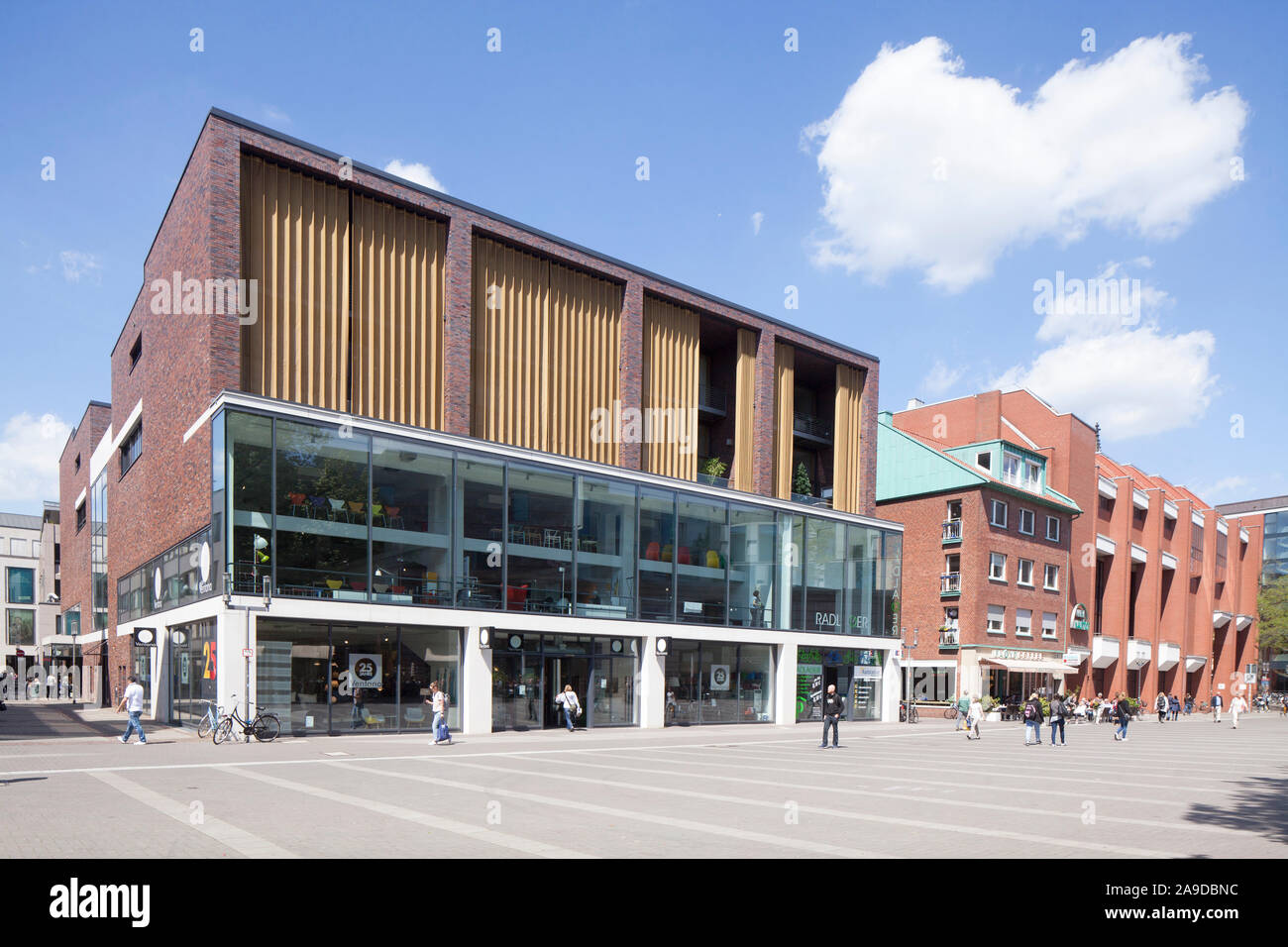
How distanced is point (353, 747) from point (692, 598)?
49.6 feet

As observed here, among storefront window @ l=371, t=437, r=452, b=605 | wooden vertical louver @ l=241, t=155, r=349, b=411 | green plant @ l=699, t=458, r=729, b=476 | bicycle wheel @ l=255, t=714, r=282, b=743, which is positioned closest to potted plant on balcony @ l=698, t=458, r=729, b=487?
green plant @ l=699, t=458, r=729, b=476

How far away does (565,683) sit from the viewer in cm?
3158

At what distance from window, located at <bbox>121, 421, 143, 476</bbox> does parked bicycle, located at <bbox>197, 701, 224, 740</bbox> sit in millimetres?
17303

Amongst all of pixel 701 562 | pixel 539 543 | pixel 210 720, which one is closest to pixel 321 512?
A: pixel 210 720

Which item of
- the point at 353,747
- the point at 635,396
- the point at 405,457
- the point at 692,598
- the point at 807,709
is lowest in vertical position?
the point at 807,709

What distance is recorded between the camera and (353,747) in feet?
75.5

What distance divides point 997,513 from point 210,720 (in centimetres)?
3878

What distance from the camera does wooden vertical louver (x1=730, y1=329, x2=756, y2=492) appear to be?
38.6 m

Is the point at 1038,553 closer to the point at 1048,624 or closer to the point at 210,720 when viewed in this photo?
the point at 1048,624

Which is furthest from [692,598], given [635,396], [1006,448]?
[1006,448]

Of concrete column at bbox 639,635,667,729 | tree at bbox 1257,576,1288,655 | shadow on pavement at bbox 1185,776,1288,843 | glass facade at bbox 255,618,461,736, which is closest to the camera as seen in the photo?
shadow on pavement at bbox 1185,776,1288,843

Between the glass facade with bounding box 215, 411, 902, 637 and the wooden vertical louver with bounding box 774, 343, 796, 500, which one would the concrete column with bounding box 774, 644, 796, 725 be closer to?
the glass facade with bounding box 215, 411, 902, 637

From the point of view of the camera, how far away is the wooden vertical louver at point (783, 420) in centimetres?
4038

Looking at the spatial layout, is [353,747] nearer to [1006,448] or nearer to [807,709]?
[807,709]
